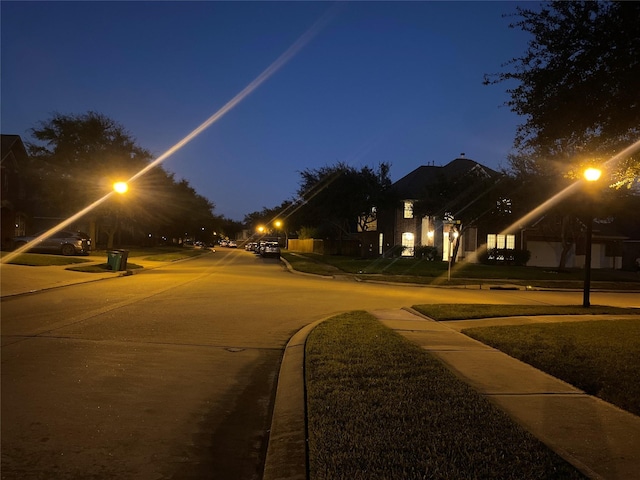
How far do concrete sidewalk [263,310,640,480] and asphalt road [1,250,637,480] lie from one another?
0.28 m

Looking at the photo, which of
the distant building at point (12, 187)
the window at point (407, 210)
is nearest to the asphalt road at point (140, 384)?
the distant building at point (12, 187)

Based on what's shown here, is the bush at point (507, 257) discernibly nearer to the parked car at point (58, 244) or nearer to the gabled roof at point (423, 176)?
the gabled roof at point (423, 176)

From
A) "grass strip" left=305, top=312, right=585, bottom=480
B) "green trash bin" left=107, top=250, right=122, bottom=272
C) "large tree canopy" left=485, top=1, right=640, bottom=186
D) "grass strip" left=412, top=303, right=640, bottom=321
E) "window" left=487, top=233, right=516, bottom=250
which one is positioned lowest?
"grass strip" left=305, top=312, right=585, bottom=480

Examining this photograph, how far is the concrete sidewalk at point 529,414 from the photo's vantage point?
4652 millimetres

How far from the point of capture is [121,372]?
25.7 feet

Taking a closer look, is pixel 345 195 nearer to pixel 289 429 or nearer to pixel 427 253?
pixel 427 253

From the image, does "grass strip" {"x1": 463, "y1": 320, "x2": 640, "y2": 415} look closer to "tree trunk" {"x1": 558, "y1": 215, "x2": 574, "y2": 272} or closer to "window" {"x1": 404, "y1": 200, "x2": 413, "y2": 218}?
"tree trunk" {"x1": 558, "y1": 215, "x2": 574, "y2": 272}

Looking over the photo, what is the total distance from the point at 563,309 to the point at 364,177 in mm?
31711

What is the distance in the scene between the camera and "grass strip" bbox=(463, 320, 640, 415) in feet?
22.8

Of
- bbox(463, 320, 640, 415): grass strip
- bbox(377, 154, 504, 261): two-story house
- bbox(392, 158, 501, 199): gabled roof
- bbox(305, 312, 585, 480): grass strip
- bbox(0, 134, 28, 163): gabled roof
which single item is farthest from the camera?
bbox(392, 158, 501, 199): gabled roof

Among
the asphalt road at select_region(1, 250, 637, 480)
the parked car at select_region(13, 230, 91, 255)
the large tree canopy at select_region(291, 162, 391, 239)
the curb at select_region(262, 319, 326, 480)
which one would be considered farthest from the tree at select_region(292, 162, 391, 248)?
the curb at select_region(262, 319, 326, 480)

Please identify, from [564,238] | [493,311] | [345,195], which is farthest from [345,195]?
[493,311]

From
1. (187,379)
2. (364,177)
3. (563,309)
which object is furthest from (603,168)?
(364,177)

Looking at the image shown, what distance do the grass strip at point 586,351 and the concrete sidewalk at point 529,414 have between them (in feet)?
0.79
